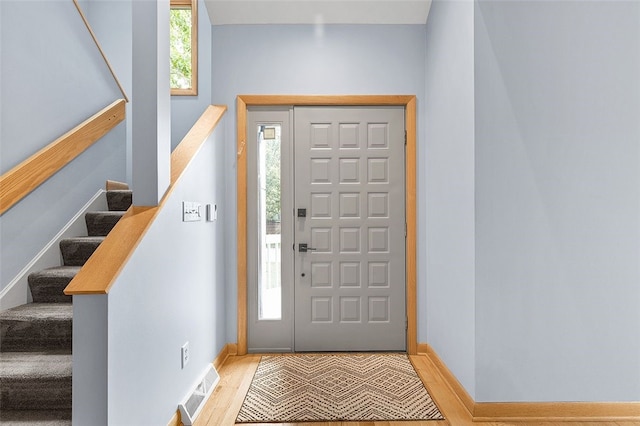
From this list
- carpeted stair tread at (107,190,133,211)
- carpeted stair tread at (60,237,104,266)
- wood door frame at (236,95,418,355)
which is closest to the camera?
carpeted stair tread at (60,237,104,266)

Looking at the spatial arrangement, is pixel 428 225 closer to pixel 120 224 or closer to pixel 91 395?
pixel 120 224

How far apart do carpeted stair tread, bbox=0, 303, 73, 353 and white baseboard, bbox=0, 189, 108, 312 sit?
0.20 m

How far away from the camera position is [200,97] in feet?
11.9

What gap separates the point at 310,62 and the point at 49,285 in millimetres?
2523

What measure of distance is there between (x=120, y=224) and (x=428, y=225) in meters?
2.39

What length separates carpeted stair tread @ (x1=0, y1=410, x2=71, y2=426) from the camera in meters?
1.74

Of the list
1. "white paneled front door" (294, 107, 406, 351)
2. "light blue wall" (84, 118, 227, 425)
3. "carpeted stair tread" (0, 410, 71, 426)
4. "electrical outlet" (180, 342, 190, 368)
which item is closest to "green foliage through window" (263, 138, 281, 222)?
"white paneled front door" (294, 107, 406, 351)

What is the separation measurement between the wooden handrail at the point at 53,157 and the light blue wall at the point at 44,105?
11 centimetres

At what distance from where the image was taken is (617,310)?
2367mm

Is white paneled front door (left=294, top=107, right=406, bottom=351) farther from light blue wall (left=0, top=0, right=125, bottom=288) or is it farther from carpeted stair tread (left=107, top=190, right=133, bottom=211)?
light blue wall (left=0, top=0, right=125, bottom=288)

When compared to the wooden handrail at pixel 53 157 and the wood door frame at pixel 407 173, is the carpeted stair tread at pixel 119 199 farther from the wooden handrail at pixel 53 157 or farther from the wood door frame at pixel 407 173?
the wood door frame at pixel 407 173

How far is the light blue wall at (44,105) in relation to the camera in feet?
7.80

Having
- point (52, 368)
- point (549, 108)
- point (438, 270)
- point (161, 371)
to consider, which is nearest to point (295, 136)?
point (438, 270)

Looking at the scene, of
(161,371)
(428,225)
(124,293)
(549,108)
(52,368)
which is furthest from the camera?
(428,225)
